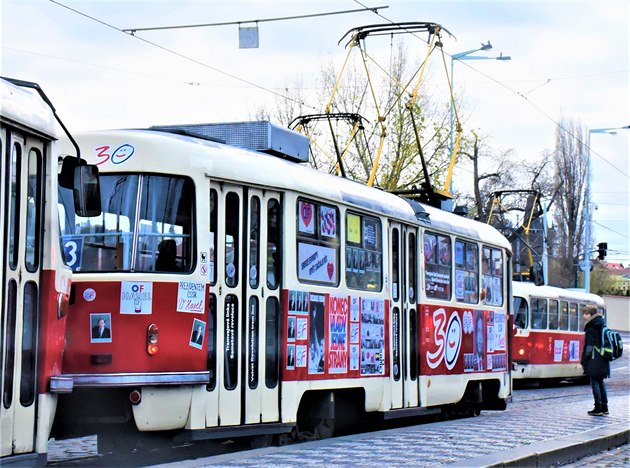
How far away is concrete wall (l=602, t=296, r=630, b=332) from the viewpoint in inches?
3205

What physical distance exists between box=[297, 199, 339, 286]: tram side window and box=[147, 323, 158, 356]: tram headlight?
2202 millimetres

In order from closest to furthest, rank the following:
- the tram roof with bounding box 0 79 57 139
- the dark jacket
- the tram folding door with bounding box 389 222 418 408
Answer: the tram roof with bounding box 0 79 57 139 → the tram folding door with bounding box 389 222 418 408 → the dark jacket

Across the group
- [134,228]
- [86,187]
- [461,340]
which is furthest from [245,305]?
[461,340]

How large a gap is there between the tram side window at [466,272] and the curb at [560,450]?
10.4ft

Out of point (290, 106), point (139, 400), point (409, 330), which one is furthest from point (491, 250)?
point (290, 106)

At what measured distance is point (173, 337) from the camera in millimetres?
10289

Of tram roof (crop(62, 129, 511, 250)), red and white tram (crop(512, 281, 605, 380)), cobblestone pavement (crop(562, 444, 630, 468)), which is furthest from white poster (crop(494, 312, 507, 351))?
red and white tram (crop(512, 281, 605, 380))

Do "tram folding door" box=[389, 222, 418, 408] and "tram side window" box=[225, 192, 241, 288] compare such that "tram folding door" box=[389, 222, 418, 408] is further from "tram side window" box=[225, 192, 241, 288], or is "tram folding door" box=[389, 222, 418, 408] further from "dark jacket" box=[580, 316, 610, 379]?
"tram side window" box=[225, 192, 241, 288]

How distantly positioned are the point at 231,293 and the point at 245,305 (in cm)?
22

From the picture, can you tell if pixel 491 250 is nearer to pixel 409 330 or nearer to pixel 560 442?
pixel 409 330

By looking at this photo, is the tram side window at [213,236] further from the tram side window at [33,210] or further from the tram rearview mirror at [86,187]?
the tram side window at [33,210]

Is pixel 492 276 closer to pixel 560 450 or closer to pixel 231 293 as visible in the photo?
pixel 560 450

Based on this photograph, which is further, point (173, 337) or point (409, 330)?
point (409, 330)

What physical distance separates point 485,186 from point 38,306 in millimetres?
54026
